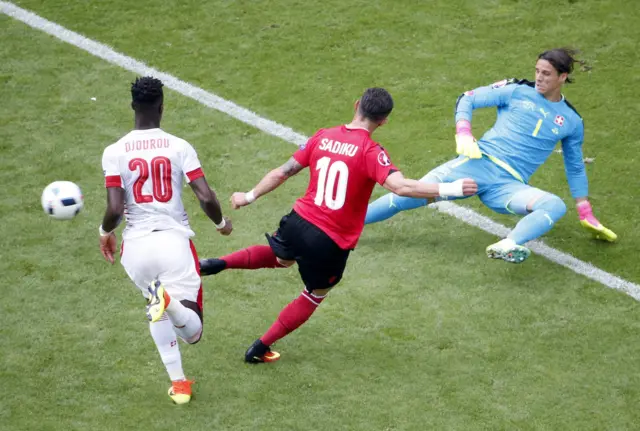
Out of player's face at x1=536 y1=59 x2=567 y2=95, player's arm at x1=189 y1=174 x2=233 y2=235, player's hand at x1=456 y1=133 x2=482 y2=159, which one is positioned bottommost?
player's hand at x1=456 y1=133 x2=482 y2=159

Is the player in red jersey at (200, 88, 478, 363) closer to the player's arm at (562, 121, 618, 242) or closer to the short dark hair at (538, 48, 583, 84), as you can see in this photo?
the short dark hair at (538, 48, 583, 84)

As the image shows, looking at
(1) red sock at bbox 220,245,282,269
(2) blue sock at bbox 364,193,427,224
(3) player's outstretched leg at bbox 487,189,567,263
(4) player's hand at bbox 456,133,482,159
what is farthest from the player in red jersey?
(2) blue sock at bbox 364,193,427,224

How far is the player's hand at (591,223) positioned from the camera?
7949 mm

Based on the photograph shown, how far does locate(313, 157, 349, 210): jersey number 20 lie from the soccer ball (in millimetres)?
1554

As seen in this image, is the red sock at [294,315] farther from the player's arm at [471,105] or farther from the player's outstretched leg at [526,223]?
the player's arm at [471,105]

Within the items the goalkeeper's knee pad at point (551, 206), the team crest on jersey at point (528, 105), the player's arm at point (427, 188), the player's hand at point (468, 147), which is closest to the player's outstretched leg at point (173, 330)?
the player's arm at point (427, 188)

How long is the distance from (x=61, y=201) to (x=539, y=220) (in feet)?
11.6

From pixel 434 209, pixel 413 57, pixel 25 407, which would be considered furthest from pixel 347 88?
pixel 25 407

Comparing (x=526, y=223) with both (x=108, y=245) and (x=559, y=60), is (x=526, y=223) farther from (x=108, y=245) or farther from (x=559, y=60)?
(x=108, y=245)

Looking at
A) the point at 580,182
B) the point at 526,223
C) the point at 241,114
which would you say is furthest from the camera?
the point at 241,114

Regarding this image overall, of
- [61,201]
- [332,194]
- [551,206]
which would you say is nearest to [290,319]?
[332,194]

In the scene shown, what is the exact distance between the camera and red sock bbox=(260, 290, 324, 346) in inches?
257

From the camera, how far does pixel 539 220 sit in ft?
24.4

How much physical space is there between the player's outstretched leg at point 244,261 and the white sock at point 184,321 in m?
0.81
